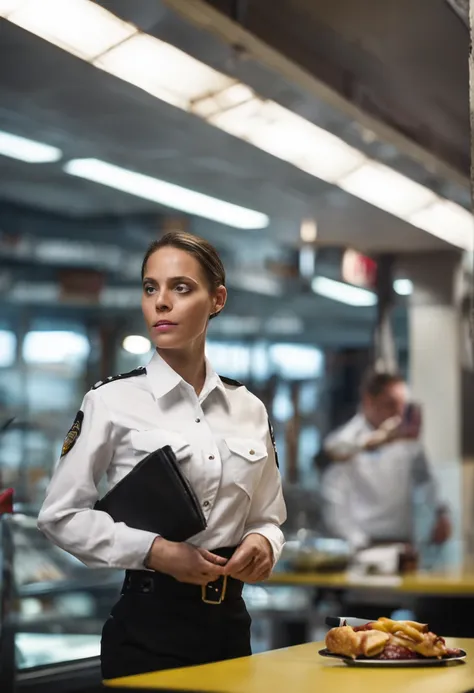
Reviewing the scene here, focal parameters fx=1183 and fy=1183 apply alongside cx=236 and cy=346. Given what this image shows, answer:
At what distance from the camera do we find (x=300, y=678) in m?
2.01

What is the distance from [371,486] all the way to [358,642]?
15.9ft

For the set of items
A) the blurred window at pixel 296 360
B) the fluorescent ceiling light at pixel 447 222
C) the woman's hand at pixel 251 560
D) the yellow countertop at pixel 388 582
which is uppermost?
the fluorescent ceiling light at pixel 447 222

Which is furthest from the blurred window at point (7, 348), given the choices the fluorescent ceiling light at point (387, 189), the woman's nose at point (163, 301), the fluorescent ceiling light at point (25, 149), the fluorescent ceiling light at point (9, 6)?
the fluorescent ceiling light at point (387, 189)

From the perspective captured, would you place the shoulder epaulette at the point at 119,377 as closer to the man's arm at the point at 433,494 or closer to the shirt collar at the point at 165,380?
the shirt collar at the point at 165,380

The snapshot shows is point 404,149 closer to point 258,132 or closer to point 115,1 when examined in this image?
point 258,132

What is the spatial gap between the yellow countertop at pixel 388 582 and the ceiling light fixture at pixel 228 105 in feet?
6.92

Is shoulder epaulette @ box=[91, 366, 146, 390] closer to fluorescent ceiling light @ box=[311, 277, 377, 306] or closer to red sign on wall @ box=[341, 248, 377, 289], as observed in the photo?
fluorescent ceiling light @ box=[311, 277, 377, 306]

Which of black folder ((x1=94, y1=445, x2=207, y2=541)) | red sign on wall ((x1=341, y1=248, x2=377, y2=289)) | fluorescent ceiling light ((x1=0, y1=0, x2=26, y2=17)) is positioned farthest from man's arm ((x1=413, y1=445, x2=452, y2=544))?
black folder ((x1=94, y1=445, x2=207, y2=541))

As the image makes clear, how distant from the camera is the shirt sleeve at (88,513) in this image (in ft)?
7.07

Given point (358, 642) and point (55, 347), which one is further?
point (55, 347)

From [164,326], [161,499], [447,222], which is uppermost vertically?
[447,222]

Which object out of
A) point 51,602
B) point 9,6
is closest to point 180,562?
point 51,602

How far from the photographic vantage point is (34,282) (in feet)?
16.0

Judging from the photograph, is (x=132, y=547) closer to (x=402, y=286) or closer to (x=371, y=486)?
(x=371, y=486)
